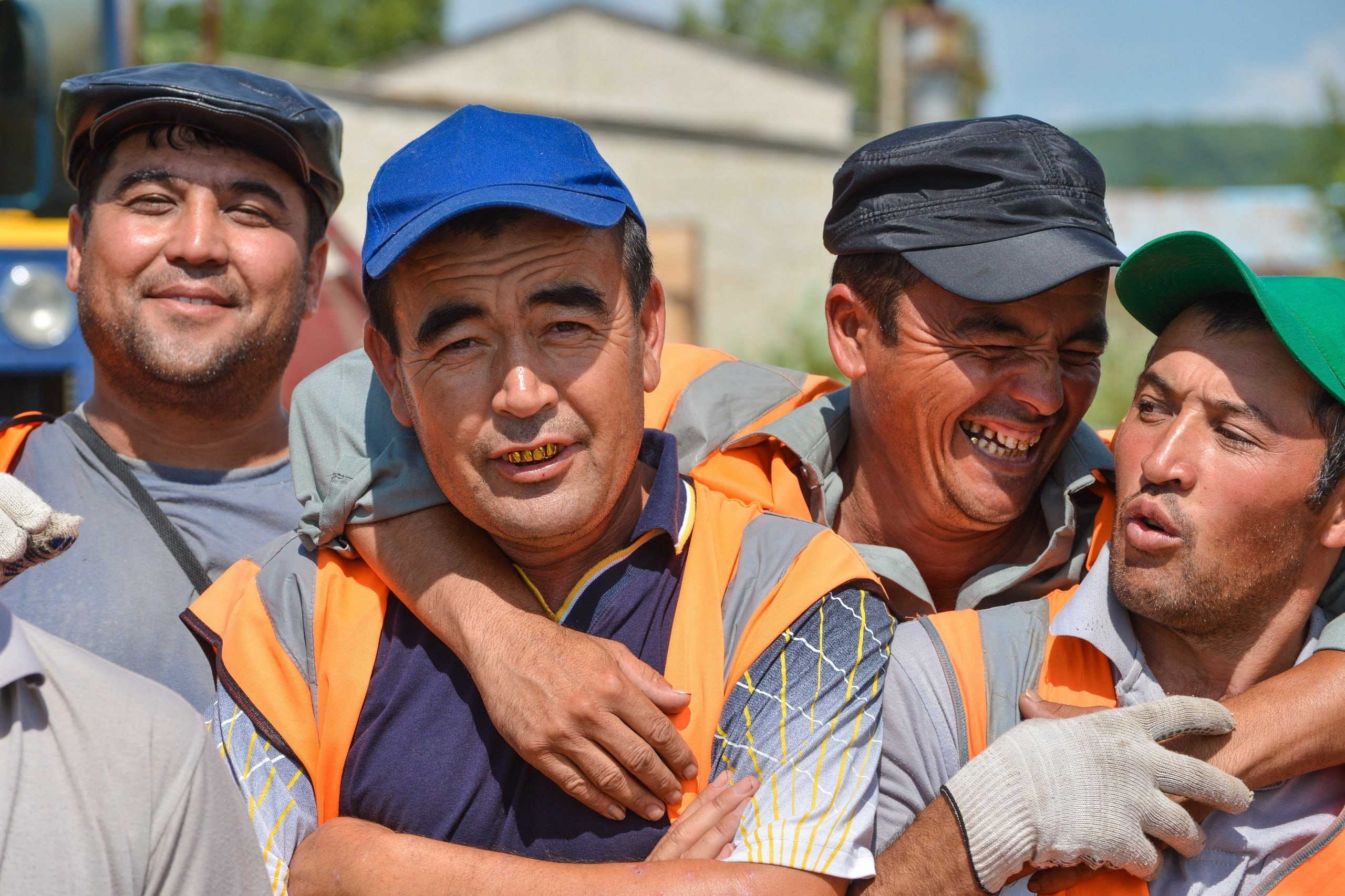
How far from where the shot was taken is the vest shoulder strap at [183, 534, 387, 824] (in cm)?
198

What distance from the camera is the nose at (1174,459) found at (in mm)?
2121

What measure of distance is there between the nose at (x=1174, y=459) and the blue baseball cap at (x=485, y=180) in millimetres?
999

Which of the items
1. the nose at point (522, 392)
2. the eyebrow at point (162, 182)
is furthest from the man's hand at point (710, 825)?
the eyebrow at point (162, 182)

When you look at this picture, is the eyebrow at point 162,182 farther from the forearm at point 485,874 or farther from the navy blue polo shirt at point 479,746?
the forearm at point 485,874

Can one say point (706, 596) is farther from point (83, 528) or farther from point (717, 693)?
point (83, 528)

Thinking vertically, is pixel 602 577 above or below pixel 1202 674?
above

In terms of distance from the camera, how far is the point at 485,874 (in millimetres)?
1813

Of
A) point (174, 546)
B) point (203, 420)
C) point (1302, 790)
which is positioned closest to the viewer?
point (1302, 790)

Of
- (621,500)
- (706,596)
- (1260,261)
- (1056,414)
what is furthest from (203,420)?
(1260,261)

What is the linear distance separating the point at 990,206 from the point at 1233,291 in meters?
0.47

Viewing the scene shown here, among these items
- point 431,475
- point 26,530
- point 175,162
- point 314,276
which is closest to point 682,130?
point 314,276

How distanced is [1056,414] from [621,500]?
901 mm

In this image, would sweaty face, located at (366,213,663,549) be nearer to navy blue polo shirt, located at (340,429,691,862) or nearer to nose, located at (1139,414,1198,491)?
navy blue polo shirt, located at (340,429,691,862)

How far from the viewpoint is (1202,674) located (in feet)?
7.33
